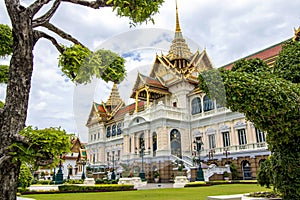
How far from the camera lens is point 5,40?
5598mm

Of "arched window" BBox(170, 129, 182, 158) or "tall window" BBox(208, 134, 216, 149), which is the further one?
"tall window" BBox(208, 134, 216, 149)

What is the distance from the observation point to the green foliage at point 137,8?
4836 millimetres

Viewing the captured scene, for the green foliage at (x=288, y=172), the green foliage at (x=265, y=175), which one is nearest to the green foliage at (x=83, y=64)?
the green foliage at (x=288, y=172)

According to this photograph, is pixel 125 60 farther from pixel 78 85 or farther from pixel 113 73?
pixel 78 85

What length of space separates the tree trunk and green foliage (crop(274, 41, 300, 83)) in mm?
6009

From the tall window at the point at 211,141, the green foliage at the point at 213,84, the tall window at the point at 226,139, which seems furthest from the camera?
the tall window at the point at 211,141

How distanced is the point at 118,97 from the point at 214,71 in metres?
2.25

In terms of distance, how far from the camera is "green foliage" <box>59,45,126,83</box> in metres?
4.94

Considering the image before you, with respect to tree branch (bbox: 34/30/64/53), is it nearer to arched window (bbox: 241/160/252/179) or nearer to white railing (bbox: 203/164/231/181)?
white railing (bbox: 203/164/231/181)

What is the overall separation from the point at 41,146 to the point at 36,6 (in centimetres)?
229

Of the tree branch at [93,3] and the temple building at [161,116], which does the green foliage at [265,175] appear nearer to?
the temple building at [161,116]

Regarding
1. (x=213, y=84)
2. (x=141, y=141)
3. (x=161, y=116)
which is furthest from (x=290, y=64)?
(x=141, y=141)

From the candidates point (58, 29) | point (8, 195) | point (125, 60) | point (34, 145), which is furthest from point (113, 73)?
point (8, 195)

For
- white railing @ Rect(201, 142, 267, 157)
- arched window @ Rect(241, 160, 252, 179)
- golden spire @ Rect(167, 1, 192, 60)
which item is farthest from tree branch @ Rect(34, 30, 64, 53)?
arched window @ Rect(241, 160, 252, 179)
